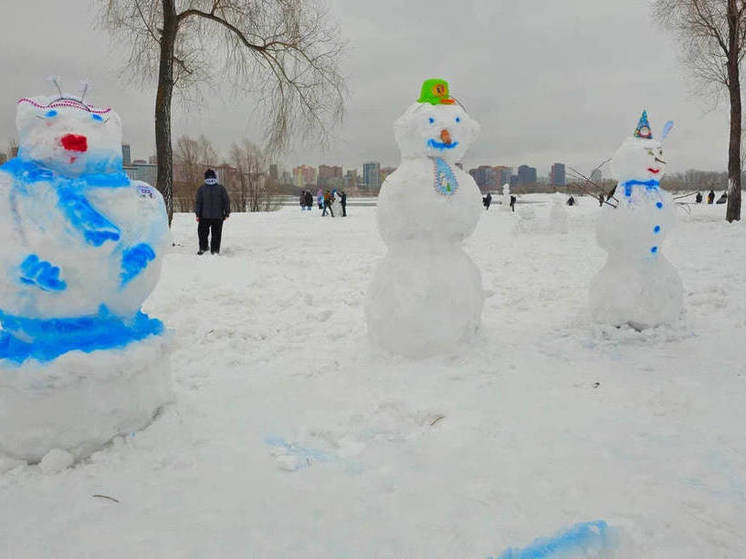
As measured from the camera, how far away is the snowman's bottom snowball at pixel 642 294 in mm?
4609

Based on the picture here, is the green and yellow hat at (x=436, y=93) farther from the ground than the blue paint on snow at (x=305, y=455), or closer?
farther from the ground

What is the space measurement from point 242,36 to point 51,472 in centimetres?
942

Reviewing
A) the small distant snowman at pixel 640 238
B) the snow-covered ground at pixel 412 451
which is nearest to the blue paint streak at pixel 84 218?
the snow-covered ground at pixel 412 451

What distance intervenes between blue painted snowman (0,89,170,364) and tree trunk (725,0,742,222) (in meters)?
15.1

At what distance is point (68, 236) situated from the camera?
8.21ft

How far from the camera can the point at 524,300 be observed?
243 inches

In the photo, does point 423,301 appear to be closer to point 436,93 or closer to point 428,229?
point 428,229

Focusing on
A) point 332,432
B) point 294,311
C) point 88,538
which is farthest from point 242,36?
point 88,538

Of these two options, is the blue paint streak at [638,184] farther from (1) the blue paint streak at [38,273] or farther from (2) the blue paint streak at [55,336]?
(1) the blue paint streak at [38,273]

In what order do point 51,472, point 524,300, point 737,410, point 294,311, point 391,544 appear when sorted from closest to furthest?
point 391,544 < point 51,472 < point 737,410 < point 294,311 < point 524,300

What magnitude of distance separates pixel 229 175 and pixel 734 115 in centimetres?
3165

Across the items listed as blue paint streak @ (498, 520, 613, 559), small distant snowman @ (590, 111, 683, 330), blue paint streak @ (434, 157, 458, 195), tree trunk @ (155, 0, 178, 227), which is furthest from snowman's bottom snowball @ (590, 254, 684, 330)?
tree trunk @ (155, 0, 178, 227)

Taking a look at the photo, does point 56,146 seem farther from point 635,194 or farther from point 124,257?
point 635,194

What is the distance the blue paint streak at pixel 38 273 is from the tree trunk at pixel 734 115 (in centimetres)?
1563
